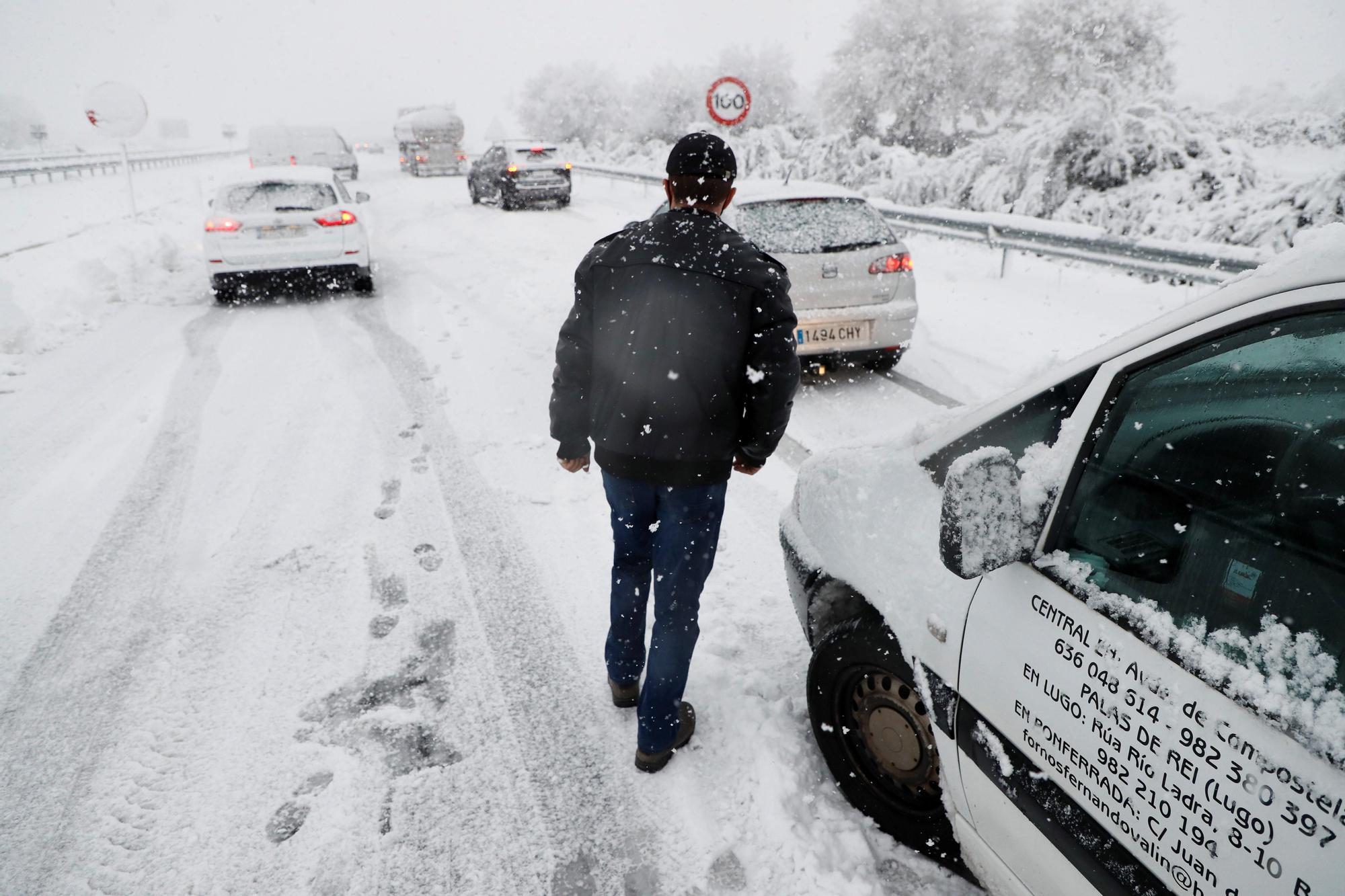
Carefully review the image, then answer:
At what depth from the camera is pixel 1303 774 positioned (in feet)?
3.60

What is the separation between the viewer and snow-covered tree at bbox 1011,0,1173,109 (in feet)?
96.2

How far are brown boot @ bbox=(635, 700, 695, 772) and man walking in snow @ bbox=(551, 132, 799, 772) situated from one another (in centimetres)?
26

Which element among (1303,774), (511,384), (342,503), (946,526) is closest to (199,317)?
(511,384)

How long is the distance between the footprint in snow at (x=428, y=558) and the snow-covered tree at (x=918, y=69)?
30822 mm

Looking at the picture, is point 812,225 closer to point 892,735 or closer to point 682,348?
point 682,348

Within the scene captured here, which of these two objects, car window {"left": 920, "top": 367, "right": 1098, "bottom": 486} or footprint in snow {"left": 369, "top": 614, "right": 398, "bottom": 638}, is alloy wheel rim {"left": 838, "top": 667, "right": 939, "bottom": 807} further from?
footprint in snow {"left": 369, "top": 614, "right": 398, "bottom": 638}

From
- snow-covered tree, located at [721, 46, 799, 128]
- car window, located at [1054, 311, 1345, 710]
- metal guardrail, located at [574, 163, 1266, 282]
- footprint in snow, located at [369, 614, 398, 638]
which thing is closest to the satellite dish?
metal guardrail, located at [574, 163, 1266, 282]

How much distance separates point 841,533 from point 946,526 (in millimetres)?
764

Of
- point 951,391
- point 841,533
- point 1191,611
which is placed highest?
point 1191,611

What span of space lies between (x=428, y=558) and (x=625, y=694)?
1.52 meters

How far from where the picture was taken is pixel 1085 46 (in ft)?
97.0

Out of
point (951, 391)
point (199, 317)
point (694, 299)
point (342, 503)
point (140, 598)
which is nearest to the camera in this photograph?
point (694, 299)

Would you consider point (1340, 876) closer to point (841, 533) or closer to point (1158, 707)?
point (1158, 707)

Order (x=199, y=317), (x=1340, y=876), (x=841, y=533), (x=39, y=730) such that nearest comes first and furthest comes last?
(x=1340, y=876) → (x=841, y=533) → (x=39, y=730) → (x=199, y=317)
